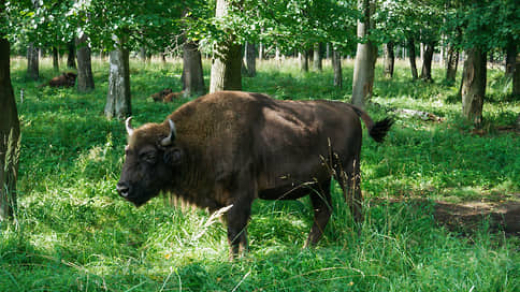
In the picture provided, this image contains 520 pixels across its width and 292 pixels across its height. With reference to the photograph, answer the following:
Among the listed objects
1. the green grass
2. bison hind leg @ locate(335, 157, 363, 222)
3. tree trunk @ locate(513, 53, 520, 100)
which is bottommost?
the green grass

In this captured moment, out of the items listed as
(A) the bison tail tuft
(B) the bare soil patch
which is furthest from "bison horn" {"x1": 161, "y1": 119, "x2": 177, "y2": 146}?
(B) the bare soil patch

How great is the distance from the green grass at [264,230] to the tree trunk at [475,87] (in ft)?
1.72

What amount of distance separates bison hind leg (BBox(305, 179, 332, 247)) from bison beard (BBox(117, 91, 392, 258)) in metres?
0.01

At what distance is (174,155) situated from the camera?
17.2 ft

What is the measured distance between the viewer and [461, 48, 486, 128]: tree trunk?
13555 millimetres

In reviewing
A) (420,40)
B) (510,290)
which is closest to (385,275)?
(510,290)

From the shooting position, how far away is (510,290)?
3.73 metres

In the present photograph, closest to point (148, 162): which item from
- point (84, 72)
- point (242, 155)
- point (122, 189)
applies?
point (122, 189)

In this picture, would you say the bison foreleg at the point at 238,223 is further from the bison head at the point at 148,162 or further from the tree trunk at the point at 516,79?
the tree trunk at the point at 516,79

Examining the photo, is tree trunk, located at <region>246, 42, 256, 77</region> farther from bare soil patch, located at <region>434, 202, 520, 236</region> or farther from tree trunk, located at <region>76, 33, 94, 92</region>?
bare soil patch, located at <region>434, 202, 520, 236</region>

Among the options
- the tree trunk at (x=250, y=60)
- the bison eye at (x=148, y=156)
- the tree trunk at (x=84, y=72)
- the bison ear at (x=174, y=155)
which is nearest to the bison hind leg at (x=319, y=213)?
the bison ear at (x=174, y=155)

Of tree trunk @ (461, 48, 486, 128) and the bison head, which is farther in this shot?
tree trunk @ (461, 48, 486, 128)

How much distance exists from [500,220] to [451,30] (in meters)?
A: 9.15

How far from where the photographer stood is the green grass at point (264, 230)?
3.97 metres
